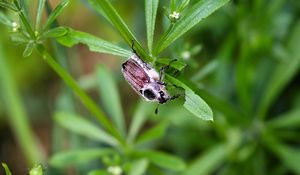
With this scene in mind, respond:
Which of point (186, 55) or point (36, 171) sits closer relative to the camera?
point (36, 171)

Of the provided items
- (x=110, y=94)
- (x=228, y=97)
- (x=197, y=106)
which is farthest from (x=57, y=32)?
(x=228, y=97)

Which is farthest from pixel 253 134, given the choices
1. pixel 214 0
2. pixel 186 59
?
pixel 214 0

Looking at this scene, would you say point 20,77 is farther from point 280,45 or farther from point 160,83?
point 160,83

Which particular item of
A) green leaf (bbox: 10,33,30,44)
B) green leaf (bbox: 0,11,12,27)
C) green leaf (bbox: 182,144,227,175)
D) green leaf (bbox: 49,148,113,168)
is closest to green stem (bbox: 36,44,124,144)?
green leaf (bbox: 10,33,30,44)

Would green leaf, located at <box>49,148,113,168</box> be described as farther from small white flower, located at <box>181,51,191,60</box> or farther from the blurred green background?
small white flower, located at <box>181,51,191,60</box>

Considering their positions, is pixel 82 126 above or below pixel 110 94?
below

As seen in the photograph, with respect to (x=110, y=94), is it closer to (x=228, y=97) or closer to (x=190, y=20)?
(x=228, y=97)
